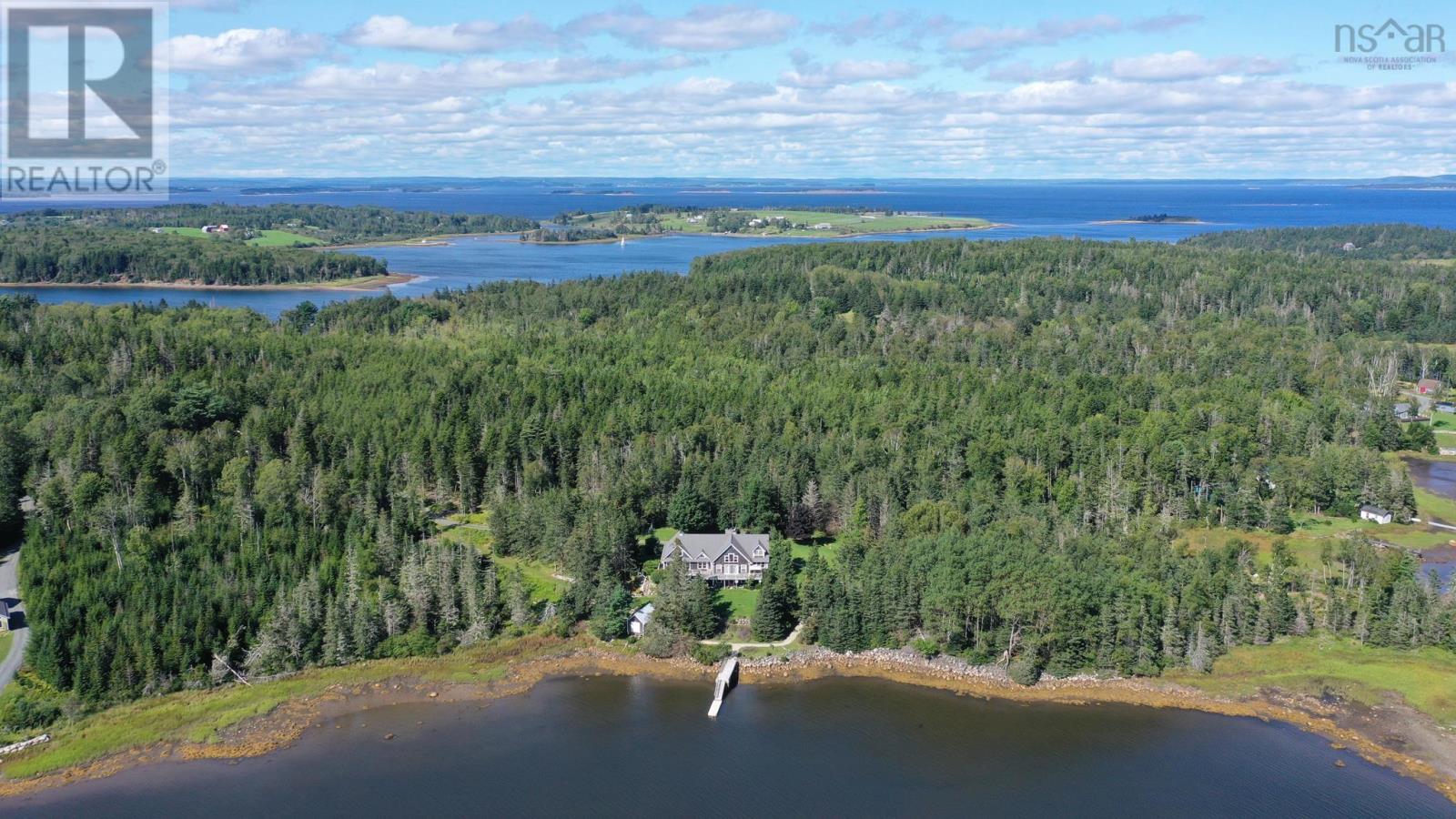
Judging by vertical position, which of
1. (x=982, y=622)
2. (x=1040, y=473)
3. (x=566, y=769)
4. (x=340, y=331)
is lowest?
(x=566, y=769)

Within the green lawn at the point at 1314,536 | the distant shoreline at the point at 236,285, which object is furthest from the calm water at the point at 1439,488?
the distant shoreline at the point at 236,285

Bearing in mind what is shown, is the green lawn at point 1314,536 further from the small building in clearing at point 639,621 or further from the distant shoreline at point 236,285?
the distant shoreline at point 236,285

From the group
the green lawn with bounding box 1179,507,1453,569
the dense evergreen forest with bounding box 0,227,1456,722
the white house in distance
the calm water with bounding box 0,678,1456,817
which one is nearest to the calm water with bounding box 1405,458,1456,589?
the green lawn with bounding box 1179,507,1453,569

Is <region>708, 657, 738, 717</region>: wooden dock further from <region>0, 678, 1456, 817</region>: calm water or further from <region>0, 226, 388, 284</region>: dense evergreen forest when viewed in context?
<region>0, 226, 388, 284</region>: dense evergreen forest

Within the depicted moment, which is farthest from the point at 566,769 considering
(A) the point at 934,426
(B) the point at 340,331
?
(B) the point at 340,331

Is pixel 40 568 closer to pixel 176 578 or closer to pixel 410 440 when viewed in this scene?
pixel 176 578

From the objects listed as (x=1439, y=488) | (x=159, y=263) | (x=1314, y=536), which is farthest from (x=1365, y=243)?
(x=159, y=263)
